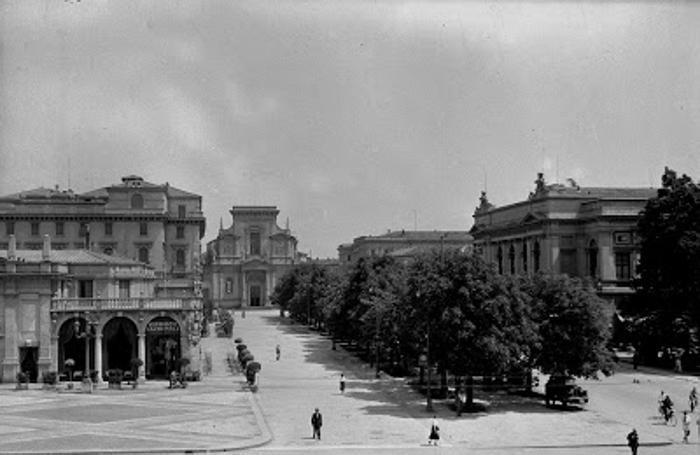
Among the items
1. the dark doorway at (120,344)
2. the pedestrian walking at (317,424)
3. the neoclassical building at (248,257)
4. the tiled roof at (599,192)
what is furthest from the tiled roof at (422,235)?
the pedestrian walking at (317,424)

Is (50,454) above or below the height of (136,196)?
below

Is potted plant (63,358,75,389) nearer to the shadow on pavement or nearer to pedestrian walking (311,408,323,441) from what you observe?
the shadow on pavement

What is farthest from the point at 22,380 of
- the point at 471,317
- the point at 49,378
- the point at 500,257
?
the point at 500,257

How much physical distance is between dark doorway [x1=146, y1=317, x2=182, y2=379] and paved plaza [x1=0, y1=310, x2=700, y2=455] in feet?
10.4

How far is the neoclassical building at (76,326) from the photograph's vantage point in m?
57.3

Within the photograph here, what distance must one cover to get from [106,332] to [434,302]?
25042mm

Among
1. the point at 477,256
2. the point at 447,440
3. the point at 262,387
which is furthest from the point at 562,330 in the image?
the point at 262,387

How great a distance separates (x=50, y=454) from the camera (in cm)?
3462

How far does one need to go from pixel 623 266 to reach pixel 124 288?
5136 centimetres

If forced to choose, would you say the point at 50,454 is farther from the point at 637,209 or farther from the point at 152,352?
the point at 637,209

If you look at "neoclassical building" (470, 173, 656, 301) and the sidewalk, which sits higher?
"neoclassical building" (470, 173, 656, 301)

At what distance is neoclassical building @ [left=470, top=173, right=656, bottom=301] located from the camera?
302 feet

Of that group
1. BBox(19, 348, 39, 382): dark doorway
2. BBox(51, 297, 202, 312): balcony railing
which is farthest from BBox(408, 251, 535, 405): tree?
BBox(19, 348, 39, 382): dark doorway

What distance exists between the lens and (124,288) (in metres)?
70.9
